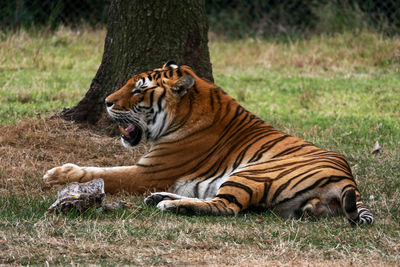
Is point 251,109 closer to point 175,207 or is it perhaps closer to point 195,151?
point 195,151

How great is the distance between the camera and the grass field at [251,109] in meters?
3.67

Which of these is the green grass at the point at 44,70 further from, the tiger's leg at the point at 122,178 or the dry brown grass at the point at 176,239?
the dry brown grass at the point at 176,239

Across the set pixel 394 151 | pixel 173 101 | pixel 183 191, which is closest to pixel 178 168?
pixel 183 191

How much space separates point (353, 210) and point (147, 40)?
3432 millimetres

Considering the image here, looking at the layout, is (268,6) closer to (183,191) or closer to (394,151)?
(394,151)

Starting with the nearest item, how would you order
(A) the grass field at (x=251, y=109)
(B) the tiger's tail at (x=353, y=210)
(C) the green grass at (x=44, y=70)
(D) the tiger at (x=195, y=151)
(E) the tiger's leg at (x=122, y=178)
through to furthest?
(A) the grass field at (x=251, y=109)
(B) the tiger's tail at (x=353, y=210)
(D) the tiger at (x=195, y=151)
(E) the tiger's leg at (x=122, y=178)
(C) the green grass at (x=44, y=70)

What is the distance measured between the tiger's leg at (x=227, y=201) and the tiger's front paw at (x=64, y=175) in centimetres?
96

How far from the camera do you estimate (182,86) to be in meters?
5.25

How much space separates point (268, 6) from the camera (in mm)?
18453

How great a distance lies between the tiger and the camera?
4695mm

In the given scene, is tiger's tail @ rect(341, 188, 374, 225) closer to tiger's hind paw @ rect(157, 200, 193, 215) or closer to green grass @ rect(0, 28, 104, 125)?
tiger's hind paw @ rect(157, 200, 193, 215)

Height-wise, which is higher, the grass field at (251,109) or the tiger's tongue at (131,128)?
the tiger's tongue at (131,128)

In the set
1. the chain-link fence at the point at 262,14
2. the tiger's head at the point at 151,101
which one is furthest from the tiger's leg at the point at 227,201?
the chain-link fence at the point at 262,14

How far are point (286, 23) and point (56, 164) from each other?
42.4 feet
